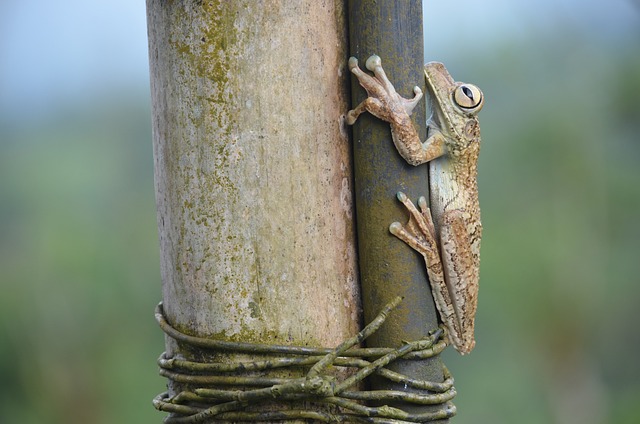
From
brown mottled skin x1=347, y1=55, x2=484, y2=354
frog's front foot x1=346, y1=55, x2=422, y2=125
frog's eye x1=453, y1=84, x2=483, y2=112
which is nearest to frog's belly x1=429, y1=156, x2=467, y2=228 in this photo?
brown mottled skin x1=347, y1=55, x2=484, y2=354

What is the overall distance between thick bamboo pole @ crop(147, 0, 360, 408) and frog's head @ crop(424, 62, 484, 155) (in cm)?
44

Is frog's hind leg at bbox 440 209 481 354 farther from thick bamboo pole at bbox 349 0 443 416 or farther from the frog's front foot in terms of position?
the frog's front foot

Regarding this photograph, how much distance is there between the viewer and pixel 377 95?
1.39 m

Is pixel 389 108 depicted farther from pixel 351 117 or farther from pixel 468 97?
pixel 468 97

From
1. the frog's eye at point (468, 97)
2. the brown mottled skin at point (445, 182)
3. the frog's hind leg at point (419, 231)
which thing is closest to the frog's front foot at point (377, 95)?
the brown mottled skin at point (445, 182)

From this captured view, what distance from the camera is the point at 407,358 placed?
1403 millimetres

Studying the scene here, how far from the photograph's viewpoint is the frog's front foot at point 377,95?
1388 millimetres

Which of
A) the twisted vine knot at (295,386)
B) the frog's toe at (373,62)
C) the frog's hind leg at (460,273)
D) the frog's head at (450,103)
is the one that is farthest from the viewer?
the frog's head at (450,103)

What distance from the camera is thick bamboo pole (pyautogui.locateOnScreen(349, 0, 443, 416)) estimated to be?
1.41m

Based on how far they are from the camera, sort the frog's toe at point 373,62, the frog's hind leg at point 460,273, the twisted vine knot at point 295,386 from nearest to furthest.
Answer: the twisted vine knot at point 295,386, the frog's toe at point 373,62, the frog's hind leg at point 460,273

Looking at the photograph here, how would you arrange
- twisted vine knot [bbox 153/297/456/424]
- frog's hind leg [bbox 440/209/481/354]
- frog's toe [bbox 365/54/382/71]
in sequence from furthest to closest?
frog's hind leg [bbox 440/209/481/354]
frog's toe [bbox 365/54/382/71]
twisted vine knot [bbox 153/297/456/424]

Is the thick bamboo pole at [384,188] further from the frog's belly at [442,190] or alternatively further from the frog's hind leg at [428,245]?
the frog's belly at [442,190]

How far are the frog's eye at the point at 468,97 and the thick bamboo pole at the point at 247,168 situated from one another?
47cm
